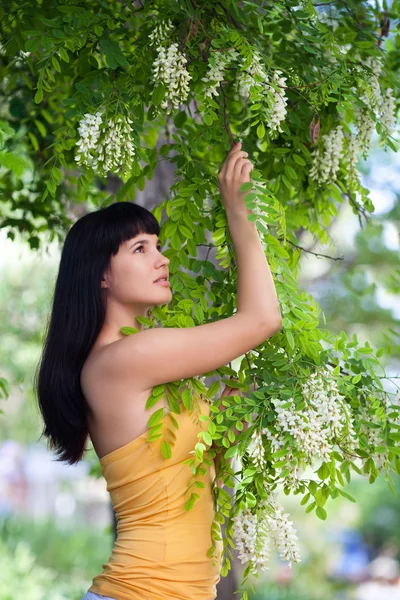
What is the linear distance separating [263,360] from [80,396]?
43 cm

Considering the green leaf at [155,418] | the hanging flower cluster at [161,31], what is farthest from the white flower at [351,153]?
the green leaf at [155,418]

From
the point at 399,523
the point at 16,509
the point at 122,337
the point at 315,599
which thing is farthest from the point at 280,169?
the point at 16,509

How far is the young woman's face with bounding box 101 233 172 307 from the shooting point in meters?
1.92

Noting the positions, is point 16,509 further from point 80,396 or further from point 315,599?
point 80,396

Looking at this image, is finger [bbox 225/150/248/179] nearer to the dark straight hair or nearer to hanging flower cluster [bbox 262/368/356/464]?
the dark straight hair

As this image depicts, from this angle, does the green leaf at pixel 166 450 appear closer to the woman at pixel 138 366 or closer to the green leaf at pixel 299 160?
the woman at pixel 138 366

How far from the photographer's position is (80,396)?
1.97 meters

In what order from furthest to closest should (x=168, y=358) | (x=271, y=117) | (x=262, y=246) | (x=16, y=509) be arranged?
(x=16, y=509) < (x=271, y=117) < (x=262, y=246) < (x=168, y=358)

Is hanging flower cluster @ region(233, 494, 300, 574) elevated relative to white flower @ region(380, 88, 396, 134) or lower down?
lower down

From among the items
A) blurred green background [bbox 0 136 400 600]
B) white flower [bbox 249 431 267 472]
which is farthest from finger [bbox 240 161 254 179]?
blurred green background [bbox 0 136 400 600]

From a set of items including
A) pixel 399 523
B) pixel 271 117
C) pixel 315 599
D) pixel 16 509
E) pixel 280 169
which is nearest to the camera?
pixel 271 117

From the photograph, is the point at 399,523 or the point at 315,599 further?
the point at 399,523

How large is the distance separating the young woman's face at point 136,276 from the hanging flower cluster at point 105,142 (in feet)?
0.61

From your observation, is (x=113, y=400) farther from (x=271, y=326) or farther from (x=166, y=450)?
Answer: (x=271, y=326)
